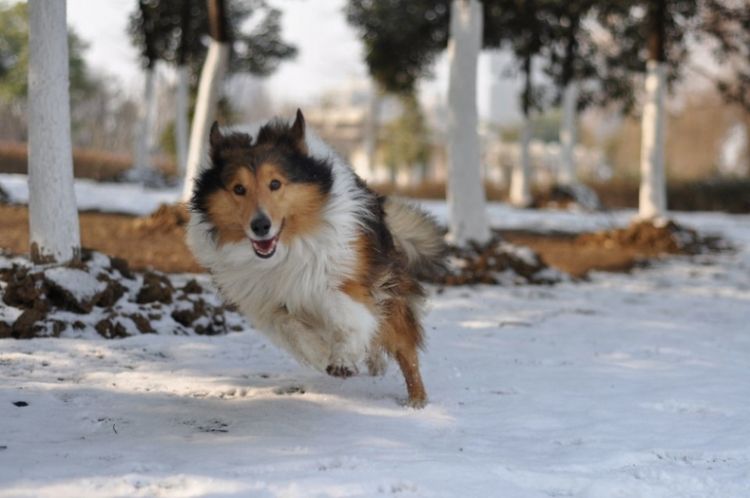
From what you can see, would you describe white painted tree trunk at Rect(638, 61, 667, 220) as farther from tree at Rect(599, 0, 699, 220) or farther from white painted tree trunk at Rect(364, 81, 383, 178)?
white painted tree trunk at Rect(364, 81, 383, 178)

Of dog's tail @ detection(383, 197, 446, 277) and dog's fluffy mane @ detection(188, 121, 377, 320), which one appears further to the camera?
dog's tail @ detection(383, 197, 446, 277)

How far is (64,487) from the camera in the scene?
3.65 meters

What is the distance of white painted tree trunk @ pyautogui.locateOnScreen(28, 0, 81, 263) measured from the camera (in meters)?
7.23

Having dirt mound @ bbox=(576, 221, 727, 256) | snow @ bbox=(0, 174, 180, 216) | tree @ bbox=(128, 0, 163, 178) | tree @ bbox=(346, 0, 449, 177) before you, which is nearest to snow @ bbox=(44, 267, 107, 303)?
snow @ bbox=(0, 174, 180, 216)

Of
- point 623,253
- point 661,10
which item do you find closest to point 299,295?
point 623,253

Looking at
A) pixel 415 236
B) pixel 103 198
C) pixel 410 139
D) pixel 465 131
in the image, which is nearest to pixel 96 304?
pixel 415 236

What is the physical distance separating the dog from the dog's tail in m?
0.77

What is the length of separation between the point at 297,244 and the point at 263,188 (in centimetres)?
43

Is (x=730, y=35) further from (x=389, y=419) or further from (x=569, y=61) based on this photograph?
(x=389, y=419)

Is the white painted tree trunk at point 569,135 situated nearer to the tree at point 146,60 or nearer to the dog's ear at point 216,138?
the tree at point 146,60

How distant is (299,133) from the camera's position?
5125 mm

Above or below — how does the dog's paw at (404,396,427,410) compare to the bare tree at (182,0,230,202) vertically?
below

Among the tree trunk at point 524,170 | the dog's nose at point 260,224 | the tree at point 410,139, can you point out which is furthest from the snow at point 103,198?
the tree at point 410,139

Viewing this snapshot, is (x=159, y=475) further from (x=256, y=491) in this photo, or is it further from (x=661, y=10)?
(x=661, y=10)
